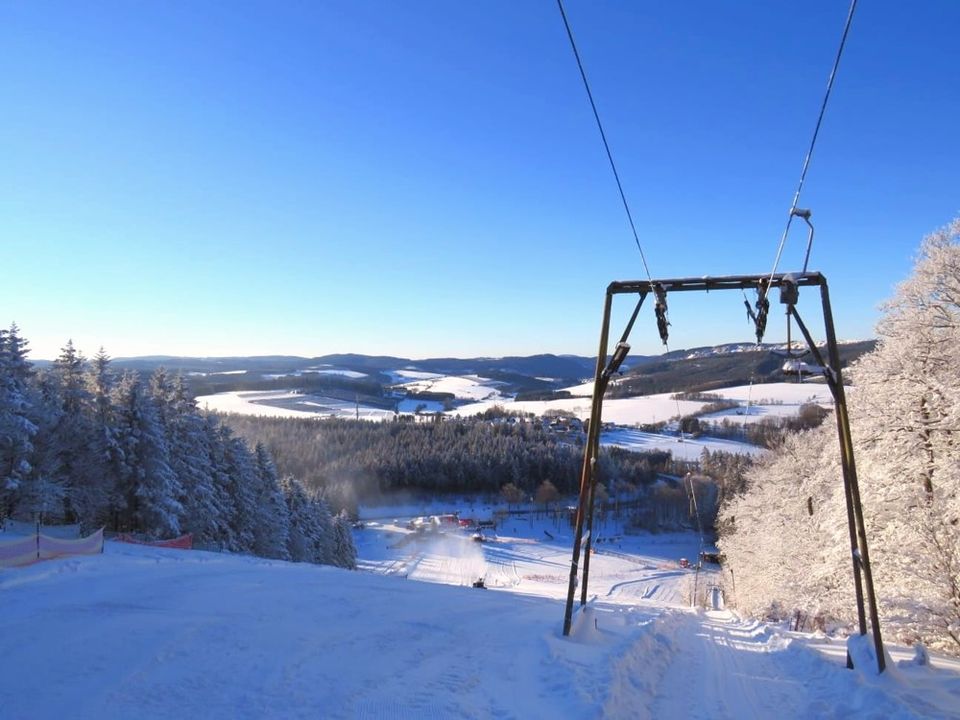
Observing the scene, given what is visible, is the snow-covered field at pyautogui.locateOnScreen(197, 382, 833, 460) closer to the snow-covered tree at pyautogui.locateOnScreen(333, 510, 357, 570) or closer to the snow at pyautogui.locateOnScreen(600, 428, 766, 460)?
the snow at pyautogui.locateOnScreen(600, 428, 766, 460)

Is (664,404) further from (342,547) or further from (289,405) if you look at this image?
(342,547)

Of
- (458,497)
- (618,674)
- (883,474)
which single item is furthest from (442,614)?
(458,497)

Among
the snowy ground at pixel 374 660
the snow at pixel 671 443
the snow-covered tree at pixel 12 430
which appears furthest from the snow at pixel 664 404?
the snowy ground at pixel 374 660

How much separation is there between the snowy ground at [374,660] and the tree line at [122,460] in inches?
522

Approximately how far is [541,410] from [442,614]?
167 meters

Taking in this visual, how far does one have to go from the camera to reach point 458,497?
11006cm

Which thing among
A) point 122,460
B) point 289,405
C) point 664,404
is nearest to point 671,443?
point 664,404

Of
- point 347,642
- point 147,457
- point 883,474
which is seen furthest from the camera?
point 147,457

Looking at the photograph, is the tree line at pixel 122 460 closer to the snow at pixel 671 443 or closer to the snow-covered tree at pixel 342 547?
the snow-covered tree at pixel 342 547

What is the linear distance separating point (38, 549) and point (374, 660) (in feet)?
45.4

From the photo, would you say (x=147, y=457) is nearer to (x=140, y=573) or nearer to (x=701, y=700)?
(x=140, y=573)

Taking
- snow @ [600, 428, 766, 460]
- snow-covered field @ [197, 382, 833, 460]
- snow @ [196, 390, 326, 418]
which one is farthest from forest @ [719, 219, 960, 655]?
snow @ [196, 390, 326, 418]

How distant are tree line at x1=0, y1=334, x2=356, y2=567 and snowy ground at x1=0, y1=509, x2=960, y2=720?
13.2 m

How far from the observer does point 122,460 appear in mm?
28141
